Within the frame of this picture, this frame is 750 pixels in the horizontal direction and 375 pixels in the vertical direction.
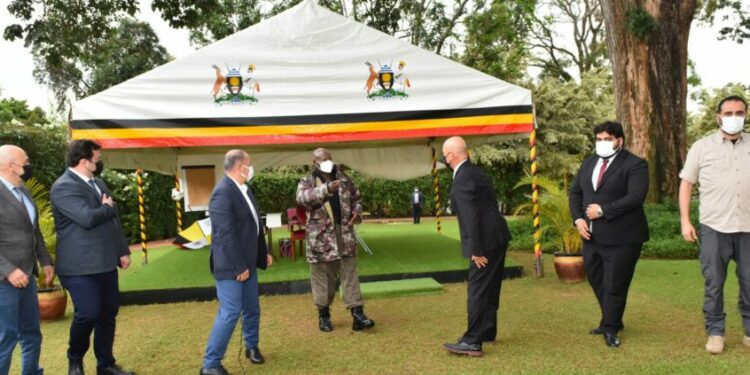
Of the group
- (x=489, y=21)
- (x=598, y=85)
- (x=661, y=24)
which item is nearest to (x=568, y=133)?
(x=598, y=85)

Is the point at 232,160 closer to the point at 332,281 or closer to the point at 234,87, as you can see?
the point at 332,281

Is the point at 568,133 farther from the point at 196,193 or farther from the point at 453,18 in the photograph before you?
the point at 196,193

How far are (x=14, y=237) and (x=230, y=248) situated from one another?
1302 mm

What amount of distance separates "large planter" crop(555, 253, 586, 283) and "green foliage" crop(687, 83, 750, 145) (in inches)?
1267

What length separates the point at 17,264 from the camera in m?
3.44

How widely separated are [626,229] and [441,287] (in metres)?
2.92

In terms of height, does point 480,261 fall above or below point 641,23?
below

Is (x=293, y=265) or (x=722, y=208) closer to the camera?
(x=722, y=208)

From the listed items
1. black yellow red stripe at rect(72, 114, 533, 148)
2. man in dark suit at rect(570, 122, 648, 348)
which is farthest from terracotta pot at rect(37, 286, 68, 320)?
man in dark suit at rect(570, 122, 648, 348)

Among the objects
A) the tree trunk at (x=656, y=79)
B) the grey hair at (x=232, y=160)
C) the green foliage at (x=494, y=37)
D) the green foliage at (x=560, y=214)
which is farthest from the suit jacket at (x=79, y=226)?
the green foliage at (x=494, y=37)

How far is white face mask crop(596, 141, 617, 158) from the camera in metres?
4.54

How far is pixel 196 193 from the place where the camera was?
435 inches

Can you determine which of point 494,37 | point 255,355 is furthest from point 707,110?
point 255,355

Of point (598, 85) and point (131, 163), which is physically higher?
point (598, 85)
